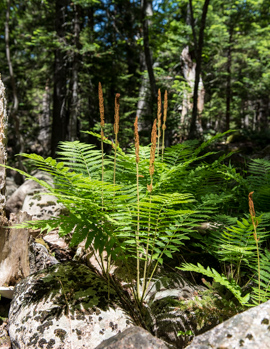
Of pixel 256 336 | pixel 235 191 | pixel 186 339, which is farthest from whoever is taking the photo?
pixel 235 191

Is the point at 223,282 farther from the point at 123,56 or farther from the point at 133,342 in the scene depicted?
the point at 123,56

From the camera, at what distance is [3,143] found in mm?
2637

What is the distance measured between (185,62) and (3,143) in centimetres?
898

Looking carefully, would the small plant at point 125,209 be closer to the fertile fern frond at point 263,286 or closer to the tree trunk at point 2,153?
the fertile fern frond at point 263,286

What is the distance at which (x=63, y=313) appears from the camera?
5.76 ft

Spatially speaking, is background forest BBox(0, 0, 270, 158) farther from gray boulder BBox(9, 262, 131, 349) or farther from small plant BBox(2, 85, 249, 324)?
gray boulder BBox(9, 262, 131, 349)

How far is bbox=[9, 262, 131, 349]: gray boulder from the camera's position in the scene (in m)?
1.65

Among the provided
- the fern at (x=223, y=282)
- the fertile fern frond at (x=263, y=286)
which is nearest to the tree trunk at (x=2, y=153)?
the fern at (x=223, y=282)

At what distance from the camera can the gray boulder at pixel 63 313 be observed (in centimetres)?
165

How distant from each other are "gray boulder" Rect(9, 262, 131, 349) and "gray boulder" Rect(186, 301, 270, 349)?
775 millimetres

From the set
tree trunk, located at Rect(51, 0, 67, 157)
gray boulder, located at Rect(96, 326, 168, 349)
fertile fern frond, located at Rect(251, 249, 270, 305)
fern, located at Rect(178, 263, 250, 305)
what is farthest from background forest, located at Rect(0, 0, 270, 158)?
gray boulder, located at Rect(96, 326, 168, 349)

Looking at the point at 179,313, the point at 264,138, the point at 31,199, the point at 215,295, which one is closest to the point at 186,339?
the point at 179,313

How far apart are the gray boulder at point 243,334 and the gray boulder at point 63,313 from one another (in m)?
0.78

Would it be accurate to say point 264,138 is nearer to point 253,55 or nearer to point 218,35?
point 218,35
